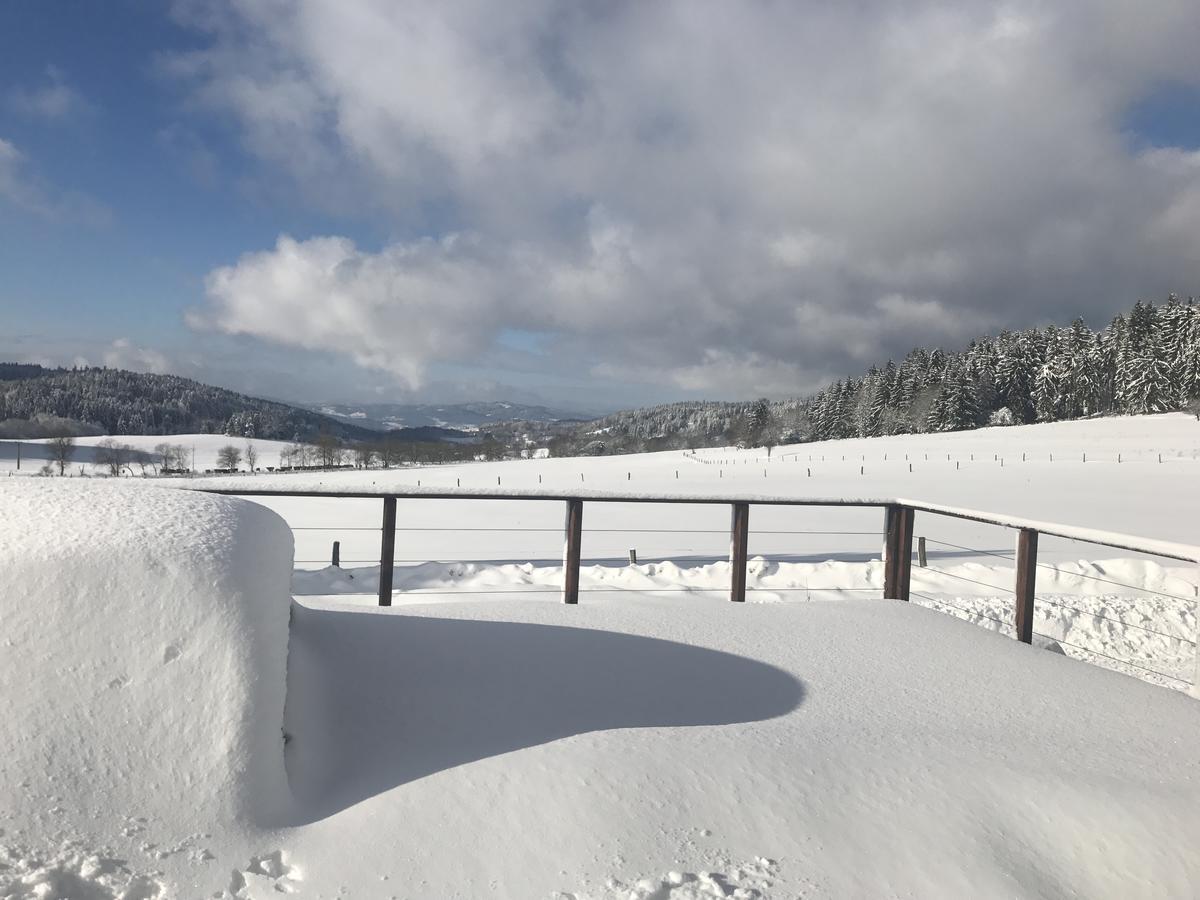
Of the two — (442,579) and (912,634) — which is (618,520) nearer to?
(442,579)

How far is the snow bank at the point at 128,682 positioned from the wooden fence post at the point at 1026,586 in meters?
4.77

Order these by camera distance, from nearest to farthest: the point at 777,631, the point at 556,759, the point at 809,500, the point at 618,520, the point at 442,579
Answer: the point at 556,759 → the point at 777,631 → the point at 809,500 → the point at 442,579 → the point at 618,520

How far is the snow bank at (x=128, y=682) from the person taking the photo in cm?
200

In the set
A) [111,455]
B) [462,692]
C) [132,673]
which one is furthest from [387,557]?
[111,455]

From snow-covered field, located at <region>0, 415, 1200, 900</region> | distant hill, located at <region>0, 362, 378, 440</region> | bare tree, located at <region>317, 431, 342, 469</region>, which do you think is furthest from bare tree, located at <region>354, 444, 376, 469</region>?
snow-covered field, located at <region>0, 415, 1200, 900</region>

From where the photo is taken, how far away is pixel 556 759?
2.51 metres

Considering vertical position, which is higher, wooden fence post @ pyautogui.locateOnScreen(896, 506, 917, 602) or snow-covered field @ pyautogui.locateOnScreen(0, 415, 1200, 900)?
wooden fence post @ pyautogui.locateOnScreen(896, 506, 917, 602)

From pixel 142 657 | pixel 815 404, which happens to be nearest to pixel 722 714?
pixel 142 657

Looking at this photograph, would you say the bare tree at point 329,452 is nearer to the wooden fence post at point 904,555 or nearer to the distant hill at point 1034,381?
the distant hill at point 1034,381

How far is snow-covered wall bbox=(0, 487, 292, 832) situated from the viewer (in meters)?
2.03

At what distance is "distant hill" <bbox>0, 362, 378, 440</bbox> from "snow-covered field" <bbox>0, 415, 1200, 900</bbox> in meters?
152

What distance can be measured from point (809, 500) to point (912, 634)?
5.15 ft

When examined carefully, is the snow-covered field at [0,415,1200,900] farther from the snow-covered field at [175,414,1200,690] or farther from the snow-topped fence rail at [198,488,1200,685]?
the snow-covered field at [175,414,1200,690]

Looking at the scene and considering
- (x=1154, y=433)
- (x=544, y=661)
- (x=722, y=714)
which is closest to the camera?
(x=722, y=714)
